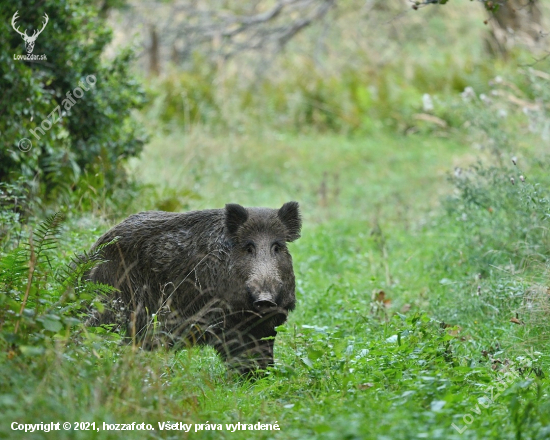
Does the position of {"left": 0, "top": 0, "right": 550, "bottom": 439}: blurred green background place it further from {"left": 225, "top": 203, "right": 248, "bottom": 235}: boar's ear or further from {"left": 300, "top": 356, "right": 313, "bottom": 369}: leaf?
{"left": 225, "top": 203, "right": 248, "bottom": 235}: boar's ear

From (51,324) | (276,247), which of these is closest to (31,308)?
(51,324)

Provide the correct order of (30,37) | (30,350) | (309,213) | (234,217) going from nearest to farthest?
(30,350)
(234,217)
(30,37)
(309,213)

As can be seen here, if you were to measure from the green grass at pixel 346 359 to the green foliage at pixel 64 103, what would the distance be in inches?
→ 36.0

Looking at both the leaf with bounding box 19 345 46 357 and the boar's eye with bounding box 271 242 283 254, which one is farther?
the boar's eye with bounding box 271 242 283 254

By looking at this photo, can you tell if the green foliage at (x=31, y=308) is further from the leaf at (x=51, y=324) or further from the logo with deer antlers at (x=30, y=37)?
the logo with deer antlers at (x=30, y=37)

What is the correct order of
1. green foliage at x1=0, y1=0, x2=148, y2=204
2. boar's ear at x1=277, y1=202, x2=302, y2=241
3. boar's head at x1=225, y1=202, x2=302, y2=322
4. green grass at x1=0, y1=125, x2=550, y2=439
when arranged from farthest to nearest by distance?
green foliage at x1=0, y1=0, x2=148, y2=204, boar's ear at x1=277, y1=202, x2=302, y2=241, boar's head at x1=225, y1=202, x2=302, y2=322, green grass at x1=0, y1=125, x2=550, y2=439

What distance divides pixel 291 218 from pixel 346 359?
1893mm

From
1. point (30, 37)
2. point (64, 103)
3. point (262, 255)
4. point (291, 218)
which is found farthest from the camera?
point (64, 103)

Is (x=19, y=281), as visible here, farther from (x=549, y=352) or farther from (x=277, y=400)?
(x=549, y=352)

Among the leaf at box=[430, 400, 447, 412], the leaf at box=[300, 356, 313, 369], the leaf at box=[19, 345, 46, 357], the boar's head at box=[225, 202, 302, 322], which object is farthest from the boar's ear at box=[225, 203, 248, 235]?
the leaf at box=[430, 400, 447, 412]

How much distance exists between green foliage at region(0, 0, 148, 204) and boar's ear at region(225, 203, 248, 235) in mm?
3168

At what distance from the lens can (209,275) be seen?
20.9 feet

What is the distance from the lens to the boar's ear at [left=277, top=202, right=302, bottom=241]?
6.58m

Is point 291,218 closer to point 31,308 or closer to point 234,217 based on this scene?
point 234,217
